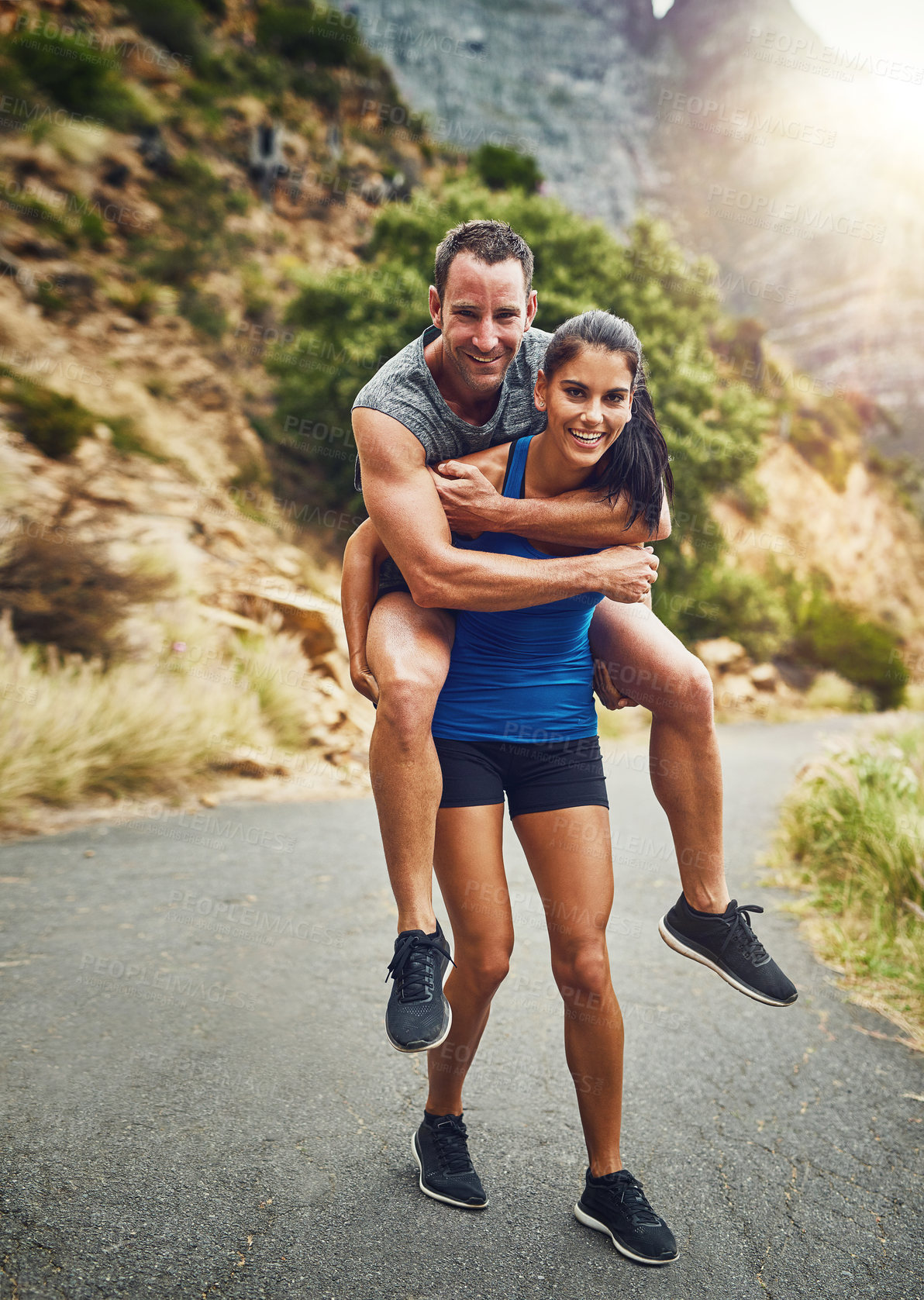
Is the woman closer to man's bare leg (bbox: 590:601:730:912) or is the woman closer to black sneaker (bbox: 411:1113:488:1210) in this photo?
man's bare leg (bbox: 590:601:730:912)

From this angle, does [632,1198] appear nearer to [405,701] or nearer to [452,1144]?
[452,1144]

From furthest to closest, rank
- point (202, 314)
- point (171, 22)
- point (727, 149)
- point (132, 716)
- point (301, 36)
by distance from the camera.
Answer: point (727, 149) → point (301, 36) → point (171, 22) → point (202, 314) → point (132, 716)

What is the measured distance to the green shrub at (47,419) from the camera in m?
10.4

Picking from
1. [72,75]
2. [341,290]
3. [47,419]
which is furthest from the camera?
[72,75]

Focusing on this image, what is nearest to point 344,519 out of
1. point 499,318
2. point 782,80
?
point 499,318

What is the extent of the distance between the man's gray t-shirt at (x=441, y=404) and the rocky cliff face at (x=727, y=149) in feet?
114

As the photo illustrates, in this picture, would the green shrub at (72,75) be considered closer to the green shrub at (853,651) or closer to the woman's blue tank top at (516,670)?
the green shrub at (853,651)

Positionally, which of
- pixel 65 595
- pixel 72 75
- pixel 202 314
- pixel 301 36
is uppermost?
pixel 301 36

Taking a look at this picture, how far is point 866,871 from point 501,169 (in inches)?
929

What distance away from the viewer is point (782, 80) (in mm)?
60844

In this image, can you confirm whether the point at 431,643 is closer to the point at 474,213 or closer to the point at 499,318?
the point at 499,318

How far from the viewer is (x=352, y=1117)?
3.01 metres

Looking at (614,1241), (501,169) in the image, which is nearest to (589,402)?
(614,1241)

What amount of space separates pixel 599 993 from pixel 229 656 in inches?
273
